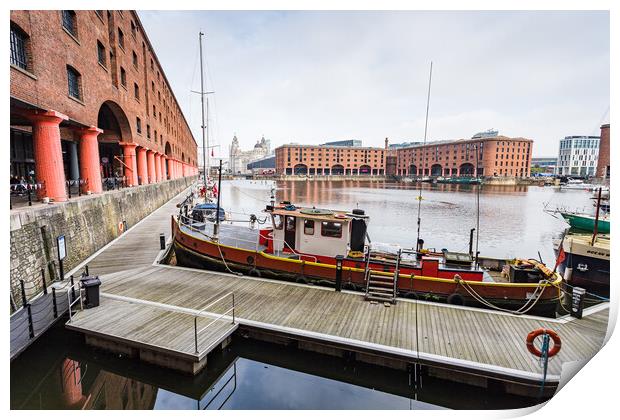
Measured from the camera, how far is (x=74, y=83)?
17.8m

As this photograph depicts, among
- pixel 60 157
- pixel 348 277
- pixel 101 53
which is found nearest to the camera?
pixel 348 277

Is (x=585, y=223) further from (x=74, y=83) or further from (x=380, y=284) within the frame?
(x=74, y=83)

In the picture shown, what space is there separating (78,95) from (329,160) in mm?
143588

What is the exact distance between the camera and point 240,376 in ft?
27.9

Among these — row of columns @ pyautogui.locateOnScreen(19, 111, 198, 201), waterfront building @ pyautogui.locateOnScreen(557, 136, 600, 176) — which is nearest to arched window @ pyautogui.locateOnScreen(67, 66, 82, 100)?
row of columns @ pyautogui.locateOnScreen(19, 111, 198, 201)

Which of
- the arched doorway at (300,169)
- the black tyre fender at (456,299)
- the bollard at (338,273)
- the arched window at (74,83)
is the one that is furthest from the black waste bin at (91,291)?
the arched doorway at (300,169)

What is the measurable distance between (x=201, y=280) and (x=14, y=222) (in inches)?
241

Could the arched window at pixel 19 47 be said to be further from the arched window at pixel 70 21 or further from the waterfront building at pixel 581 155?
the waterfront building at pixel 581 155

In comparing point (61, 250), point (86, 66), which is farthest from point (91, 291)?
point (86, 66)

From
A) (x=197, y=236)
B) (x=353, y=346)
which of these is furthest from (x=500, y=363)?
(x=197, y=236)

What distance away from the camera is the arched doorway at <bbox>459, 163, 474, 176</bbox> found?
421 ft

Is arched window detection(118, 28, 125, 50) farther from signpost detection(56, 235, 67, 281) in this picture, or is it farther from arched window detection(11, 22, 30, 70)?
signpost detection(56, 235, 67, 281)
